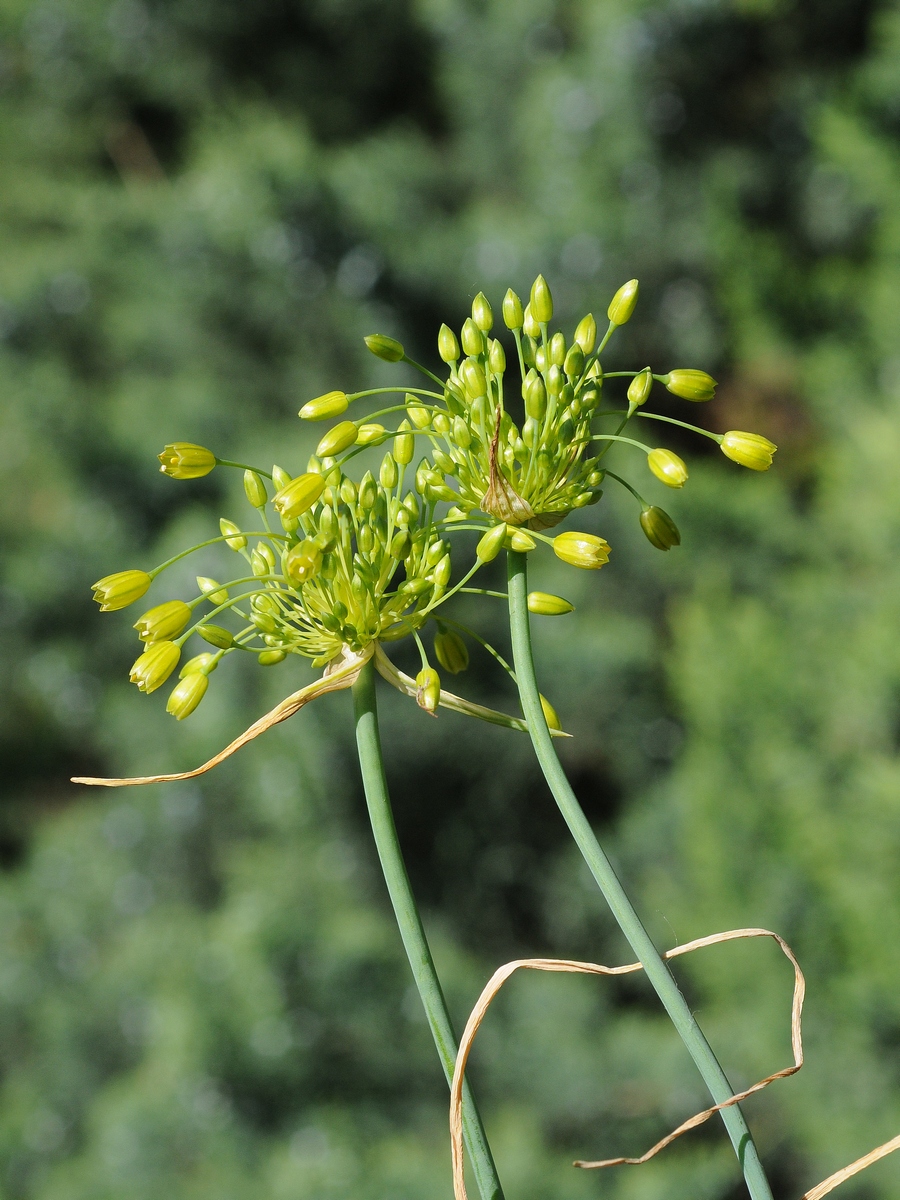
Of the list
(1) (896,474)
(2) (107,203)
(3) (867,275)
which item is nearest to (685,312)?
(3) (867,275)

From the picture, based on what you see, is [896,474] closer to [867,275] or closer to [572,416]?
[867,275]

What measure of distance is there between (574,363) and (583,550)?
0.03 meters

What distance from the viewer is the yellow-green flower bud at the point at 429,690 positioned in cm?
17

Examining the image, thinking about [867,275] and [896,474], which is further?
[867,275]

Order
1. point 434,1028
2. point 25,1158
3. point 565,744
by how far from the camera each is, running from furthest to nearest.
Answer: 1. point 565,744
2. point 25,1158
3. point 434,1028

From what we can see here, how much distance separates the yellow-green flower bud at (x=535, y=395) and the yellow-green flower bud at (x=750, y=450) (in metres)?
0.04

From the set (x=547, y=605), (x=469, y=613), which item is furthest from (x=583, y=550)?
(x=469, y=613)

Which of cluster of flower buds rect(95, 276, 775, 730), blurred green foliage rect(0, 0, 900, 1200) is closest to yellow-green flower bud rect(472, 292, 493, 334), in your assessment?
cluster of flower buds rect(95, 276, 775, 730)

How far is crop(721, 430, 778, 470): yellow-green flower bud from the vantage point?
0.62 ft

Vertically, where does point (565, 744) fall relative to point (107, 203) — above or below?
below

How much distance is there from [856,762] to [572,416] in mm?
1063

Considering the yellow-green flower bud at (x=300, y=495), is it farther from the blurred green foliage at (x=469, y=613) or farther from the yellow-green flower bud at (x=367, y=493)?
the blurred green foliage at (x=469, y=613)

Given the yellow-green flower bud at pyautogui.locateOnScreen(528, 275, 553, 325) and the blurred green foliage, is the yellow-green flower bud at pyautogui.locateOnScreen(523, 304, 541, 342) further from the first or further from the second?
the blurred green foliage

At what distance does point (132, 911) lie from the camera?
4.98 feet
